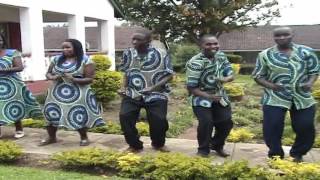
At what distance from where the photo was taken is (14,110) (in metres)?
6.93

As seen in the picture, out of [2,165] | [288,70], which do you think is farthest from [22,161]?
[288,70]

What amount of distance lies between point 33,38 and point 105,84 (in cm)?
404

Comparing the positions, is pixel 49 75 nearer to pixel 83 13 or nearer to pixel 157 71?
pixel 157 71

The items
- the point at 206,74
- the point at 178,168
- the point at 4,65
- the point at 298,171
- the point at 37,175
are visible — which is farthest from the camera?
the point at 4,65

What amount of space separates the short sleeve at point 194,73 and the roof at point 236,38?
3810 cm

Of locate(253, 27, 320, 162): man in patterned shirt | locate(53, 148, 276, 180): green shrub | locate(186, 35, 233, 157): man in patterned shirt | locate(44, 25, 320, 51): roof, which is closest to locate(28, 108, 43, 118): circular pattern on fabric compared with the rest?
locate(53, 148, 276, 180): green shrub

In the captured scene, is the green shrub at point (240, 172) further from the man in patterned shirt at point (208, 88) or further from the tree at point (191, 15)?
the tree at point (191, 15)

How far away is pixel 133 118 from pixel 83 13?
12.5 meters

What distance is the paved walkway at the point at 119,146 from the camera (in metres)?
6.01

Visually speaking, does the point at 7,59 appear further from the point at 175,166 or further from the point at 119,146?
the point at 175,166

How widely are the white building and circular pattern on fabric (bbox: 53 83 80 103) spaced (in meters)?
6.77

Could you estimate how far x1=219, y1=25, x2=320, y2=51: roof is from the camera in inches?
1780

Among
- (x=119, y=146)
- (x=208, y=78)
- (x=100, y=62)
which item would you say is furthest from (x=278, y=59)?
(x=100, y=62)

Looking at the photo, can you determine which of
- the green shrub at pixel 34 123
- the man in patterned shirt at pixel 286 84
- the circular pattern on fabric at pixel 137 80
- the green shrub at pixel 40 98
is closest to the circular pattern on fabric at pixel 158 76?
the circular pattern on fabric at pixel 137 80
